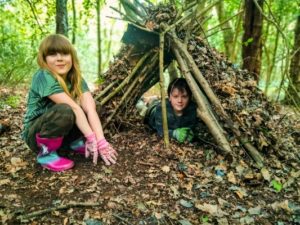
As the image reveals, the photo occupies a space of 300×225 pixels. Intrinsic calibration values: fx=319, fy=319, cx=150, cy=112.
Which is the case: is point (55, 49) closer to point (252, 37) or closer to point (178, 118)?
point (178, 118)

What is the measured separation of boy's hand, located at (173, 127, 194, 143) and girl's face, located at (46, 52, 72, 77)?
1.47m

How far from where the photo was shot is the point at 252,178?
3238 millimetres

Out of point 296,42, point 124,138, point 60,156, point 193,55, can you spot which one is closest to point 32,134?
point 60,156

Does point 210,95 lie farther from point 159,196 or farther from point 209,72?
point 159,196

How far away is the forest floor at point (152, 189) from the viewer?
2.64 meters

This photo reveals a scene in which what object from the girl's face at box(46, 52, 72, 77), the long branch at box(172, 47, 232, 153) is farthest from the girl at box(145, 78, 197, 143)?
the girl's face at box(46, 52, 72, 77)

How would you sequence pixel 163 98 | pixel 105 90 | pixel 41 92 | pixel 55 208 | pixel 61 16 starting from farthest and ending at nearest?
pixel 61 16
pixel 105 90
pixel 163 98
pixel 41 92
pixel 55 208

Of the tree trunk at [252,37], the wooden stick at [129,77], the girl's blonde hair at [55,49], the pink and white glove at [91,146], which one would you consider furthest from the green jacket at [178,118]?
the tree trunk at [252,37]

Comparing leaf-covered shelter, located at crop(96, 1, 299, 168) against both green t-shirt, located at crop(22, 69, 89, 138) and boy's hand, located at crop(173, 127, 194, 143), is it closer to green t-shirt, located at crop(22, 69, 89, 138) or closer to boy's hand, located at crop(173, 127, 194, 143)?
boy's hand, located at crop(173, 127, 194, 143)

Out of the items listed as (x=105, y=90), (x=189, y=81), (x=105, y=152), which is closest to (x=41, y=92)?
(x=105, y=152)

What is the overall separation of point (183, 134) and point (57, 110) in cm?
153

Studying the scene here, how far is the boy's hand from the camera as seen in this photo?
383 cm

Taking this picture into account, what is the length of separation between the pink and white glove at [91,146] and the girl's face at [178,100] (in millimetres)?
1271

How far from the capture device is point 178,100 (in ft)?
13.2
